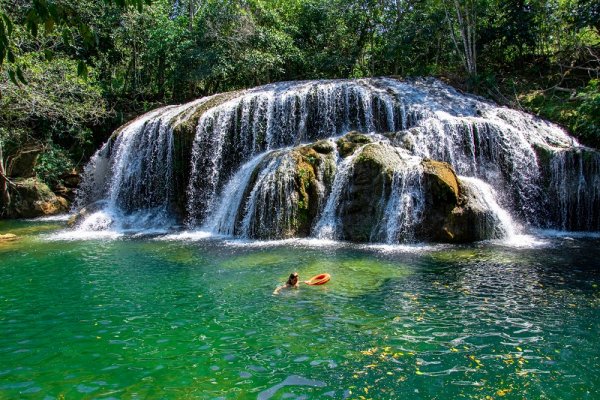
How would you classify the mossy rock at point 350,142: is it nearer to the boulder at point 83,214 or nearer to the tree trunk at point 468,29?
the tree trunk at point 468,29

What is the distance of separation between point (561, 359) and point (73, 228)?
556 inches

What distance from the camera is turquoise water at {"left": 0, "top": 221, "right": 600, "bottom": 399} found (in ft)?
15.0

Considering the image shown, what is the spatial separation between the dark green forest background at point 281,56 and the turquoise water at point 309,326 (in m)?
8.53

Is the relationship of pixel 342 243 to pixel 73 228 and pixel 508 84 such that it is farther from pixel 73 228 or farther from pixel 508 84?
pixel 508 84

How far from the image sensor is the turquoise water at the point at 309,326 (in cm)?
456

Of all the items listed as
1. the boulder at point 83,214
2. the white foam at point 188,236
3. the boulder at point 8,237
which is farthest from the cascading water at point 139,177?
the boulder at point 8,237

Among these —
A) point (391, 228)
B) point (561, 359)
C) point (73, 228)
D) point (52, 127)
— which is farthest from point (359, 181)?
point (52, 127)

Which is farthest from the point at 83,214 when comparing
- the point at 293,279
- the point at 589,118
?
the point at 589,118

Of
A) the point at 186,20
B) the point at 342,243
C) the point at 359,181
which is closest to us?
the point at 342,243

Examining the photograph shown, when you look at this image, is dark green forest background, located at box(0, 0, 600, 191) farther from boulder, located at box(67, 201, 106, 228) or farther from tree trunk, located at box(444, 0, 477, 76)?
boulder, located at box(67, 201, 106, 228)

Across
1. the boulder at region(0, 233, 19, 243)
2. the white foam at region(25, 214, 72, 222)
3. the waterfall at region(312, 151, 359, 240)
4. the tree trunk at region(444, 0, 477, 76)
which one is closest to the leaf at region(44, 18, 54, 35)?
the waterfall at region(312, 151, 359, 240)

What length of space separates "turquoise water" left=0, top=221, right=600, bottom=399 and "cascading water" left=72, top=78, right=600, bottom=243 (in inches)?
96.2

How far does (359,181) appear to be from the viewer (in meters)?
Result: 12.5

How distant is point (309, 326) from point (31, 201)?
16.5 m
